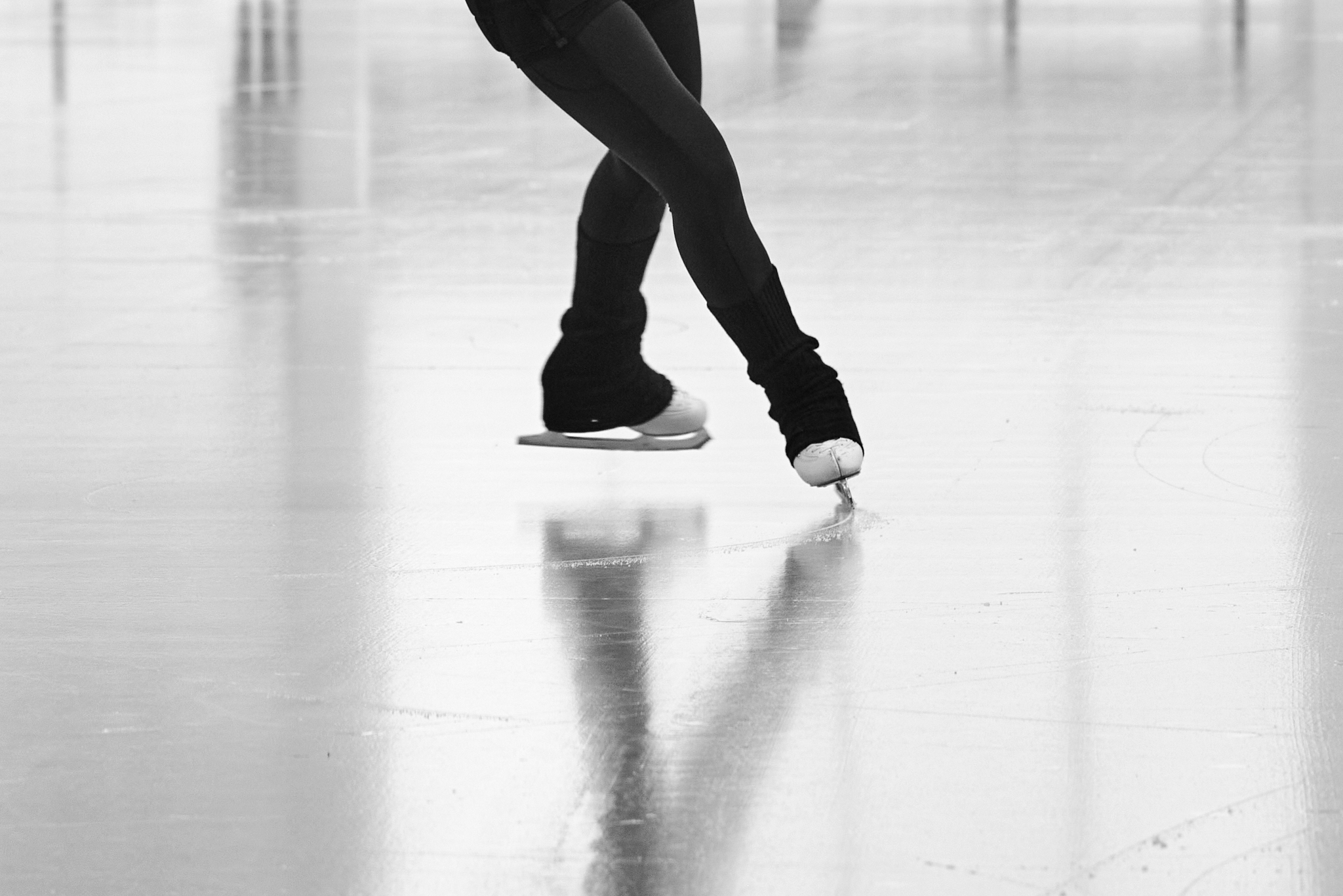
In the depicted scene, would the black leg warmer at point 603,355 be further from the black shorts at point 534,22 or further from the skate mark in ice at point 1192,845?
the skate mark in ice at point 1192,845

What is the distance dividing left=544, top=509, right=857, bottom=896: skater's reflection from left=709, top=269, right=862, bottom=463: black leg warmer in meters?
0.20

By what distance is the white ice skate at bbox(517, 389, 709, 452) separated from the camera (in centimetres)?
341

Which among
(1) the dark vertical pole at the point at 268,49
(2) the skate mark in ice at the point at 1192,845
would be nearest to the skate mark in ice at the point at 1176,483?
(2) the skate mark in ice at the point at 1192,845

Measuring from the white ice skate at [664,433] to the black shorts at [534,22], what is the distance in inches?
22.7

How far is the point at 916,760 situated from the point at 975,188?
466 centimetres

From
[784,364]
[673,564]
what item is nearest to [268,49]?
[784,364]

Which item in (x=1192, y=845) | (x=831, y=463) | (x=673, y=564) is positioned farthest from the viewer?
(x=831, y=463)

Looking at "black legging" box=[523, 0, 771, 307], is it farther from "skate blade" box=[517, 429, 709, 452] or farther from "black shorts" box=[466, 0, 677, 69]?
"skate blade" box=[517, 429, 709, 452]

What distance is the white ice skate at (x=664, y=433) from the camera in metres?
3.41

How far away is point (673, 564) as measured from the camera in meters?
2.70

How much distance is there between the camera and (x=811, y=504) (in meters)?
3.01

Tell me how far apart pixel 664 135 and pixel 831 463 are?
496mm

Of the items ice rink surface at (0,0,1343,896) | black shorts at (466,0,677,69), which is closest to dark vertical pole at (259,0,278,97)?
ice rink surface at (0,0,1343,896)

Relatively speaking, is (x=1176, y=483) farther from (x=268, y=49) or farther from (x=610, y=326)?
(x=268, y=49)
